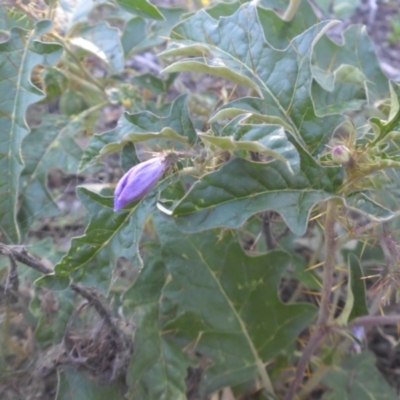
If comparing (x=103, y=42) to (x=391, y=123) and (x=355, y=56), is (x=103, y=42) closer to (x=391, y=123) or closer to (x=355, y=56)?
(x=355, y=56)

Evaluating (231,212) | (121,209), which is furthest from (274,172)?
(121,209)

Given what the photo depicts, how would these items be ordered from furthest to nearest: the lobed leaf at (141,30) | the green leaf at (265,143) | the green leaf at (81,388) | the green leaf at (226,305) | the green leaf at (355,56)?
the lobed leaf at (141,30) < the green leaf at (355,56) < the green leaf at (226,305) < the green leaf at (81,388) < the green leaf at (265,143)

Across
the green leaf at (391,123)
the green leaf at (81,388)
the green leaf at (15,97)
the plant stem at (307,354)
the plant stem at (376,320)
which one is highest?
the green leaf at (391,123)

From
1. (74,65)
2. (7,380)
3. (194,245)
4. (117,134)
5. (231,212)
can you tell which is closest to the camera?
(231,212)

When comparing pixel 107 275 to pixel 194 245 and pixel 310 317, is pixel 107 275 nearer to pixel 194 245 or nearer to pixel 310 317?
pixel 194 245

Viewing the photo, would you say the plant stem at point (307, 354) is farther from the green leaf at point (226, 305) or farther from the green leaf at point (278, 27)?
the green leaf at point (278, 27)

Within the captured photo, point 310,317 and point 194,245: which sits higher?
point 194,245

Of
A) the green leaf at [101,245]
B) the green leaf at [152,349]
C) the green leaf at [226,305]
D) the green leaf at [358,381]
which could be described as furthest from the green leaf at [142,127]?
the green leaf at [358,381]
